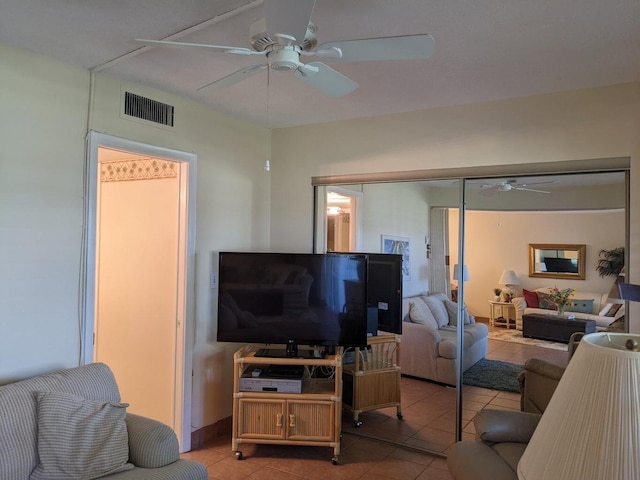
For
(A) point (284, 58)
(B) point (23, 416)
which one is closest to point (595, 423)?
(A) point (284, 58)

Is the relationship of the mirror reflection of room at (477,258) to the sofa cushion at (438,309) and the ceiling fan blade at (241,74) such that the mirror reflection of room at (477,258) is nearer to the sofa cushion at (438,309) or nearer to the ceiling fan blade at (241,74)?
the sofa cushion at (438,309)

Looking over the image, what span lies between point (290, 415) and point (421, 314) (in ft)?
4.15

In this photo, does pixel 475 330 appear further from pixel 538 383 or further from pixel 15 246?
pixel 15 246

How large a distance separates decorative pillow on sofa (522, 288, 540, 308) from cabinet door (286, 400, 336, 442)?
61.6 inches

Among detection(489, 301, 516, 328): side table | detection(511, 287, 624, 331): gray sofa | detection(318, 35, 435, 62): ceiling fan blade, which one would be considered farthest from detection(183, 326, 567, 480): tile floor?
detection(318, 35, 435, 62): ceiling fan blade

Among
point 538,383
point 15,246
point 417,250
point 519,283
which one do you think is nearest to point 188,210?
point 15,246

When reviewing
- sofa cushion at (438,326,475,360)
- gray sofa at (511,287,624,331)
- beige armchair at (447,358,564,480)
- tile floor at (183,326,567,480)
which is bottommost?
tile floor at (183,326,567,480)

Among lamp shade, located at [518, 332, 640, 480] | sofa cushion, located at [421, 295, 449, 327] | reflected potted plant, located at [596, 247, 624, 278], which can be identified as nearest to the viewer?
lamp shade, located at [518, 332, 640, 480]

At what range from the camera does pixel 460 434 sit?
3344mm

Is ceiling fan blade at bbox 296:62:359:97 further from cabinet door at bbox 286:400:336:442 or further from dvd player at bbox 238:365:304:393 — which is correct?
cabinet door at bbox 286:400:336:442

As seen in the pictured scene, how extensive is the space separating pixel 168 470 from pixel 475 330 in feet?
7.35

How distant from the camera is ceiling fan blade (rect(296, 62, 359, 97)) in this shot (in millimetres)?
1967

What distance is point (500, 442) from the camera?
243 centimetres

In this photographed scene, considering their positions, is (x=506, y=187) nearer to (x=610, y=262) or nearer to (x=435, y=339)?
(x=610, y=262)
